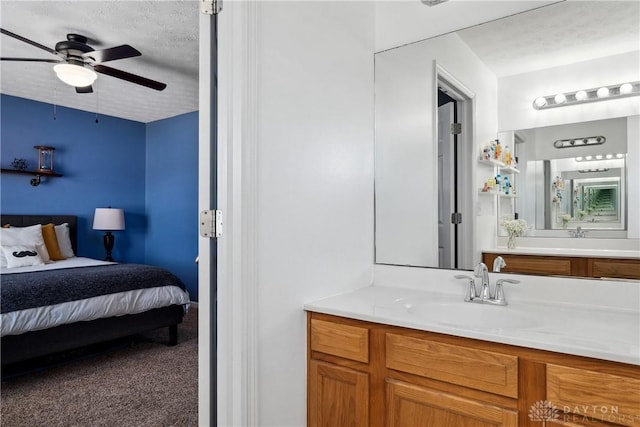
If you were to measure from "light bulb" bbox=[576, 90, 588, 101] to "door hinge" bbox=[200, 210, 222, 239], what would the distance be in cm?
151

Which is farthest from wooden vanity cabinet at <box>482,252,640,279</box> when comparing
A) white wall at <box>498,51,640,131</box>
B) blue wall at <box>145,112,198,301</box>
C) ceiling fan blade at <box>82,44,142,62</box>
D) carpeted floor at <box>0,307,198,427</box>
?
blue wall at <box>145,112,198,301</box>

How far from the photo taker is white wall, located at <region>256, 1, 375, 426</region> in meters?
1.37

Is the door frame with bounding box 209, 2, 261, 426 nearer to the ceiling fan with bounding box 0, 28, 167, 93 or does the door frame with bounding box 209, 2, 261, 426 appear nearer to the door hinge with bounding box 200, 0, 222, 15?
the door hinge with bounding box 200, 0, 222, 15

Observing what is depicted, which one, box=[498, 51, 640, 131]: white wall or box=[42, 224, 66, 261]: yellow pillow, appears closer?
box=[498, 51, 640, 131]: white wall

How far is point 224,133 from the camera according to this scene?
127 cm

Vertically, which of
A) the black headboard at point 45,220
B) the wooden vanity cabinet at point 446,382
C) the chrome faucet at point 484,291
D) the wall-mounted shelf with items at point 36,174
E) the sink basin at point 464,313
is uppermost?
the wall-mounted shelf with items at point 36,174

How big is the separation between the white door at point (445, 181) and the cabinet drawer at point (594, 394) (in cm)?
83

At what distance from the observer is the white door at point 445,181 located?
1882 millimetres

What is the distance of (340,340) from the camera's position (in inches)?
57.1

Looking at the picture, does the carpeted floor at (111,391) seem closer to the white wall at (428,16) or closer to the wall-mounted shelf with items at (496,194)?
the wall-mounted shelf with items at (496,194)

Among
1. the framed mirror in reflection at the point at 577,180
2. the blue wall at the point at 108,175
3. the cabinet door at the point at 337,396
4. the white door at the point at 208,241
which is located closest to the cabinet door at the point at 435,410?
the cabinet door at the point at 337,396

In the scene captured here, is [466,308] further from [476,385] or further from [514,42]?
[514,42]

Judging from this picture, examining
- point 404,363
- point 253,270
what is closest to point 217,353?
point 253,270

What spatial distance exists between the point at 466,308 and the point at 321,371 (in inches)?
25.5
